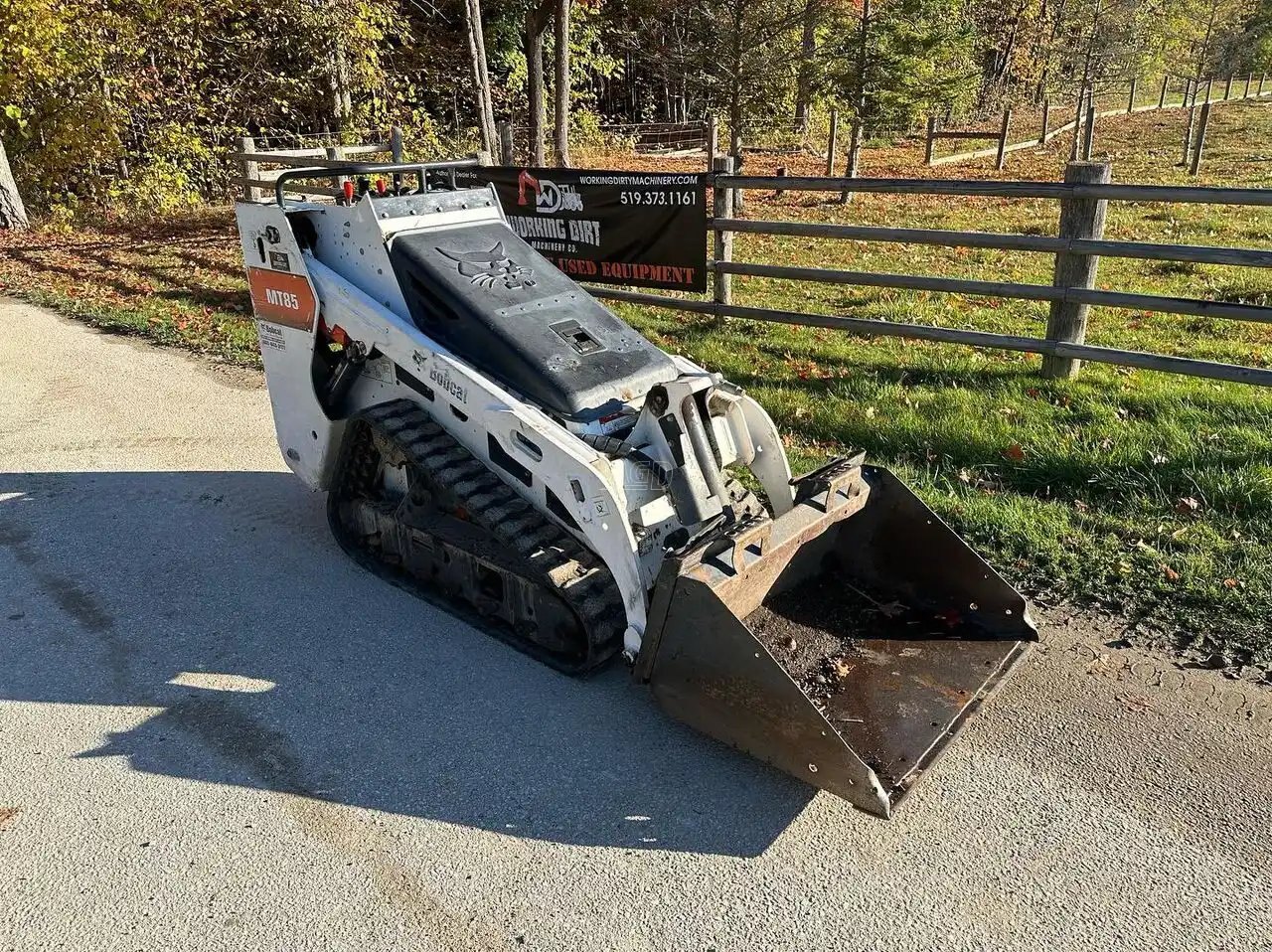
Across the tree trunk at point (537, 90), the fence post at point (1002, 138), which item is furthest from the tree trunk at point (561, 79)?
the fence post at point (1002, 138)

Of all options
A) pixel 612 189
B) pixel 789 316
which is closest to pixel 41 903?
pixel 789 316

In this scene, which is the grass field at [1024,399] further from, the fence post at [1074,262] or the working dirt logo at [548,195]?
the working dirt logo at [548,195]

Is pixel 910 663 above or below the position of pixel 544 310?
below

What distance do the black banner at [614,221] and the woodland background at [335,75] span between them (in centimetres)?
674

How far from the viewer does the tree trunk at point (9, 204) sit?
15953mm

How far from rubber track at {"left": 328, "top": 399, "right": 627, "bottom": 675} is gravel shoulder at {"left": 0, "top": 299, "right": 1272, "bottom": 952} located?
0.11 metres

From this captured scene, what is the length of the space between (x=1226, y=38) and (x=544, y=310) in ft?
165

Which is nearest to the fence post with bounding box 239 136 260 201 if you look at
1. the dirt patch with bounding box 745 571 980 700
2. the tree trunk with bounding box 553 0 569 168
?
the tree trunk with bounding box 553 0 569 168

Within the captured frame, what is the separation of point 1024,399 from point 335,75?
17.1 metres

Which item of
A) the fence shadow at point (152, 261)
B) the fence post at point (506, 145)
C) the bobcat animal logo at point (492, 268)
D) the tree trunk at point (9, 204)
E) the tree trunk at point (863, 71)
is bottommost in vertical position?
the fence shadow at point (152, 261)

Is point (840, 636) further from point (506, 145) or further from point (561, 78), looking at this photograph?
point (561, 78)

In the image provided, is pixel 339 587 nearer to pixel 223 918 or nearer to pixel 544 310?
pixel 544 310

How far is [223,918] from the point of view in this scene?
290cm

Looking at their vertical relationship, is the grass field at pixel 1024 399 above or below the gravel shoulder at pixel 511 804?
above
